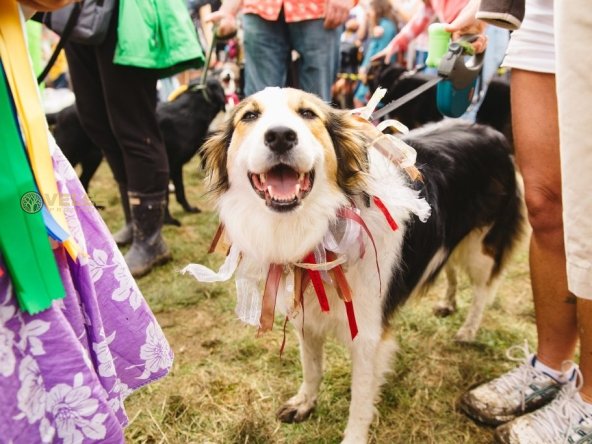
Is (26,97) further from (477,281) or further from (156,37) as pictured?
(477,281)

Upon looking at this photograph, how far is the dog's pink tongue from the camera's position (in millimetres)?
1310

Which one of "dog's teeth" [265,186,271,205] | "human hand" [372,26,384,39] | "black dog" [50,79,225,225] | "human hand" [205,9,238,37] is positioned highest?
"human hand" [205,9,238,37]

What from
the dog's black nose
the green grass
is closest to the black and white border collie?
the dog's black nose

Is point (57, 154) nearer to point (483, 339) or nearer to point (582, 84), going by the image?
point (582, 84)

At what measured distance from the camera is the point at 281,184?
1.33 metres

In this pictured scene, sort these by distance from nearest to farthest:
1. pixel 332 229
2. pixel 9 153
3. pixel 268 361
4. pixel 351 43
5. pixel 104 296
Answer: pixel 9 153, pixel 104 296, pixel 332 229, pixel 268 361, pixel 351 43

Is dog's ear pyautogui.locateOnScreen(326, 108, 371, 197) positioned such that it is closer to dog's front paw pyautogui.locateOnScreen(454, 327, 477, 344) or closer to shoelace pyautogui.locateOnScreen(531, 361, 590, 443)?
shoelace pyautogui.locateOnScreen(531, 361, 590, 443)

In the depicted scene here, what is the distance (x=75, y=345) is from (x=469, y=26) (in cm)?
174

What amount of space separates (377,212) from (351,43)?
6099mm

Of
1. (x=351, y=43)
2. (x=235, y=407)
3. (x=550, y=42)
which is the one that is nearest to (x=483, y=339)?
(x=235, y=407)

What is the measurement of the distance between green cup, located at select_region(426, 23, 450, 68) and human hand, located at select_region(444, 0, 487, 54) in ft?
0.13

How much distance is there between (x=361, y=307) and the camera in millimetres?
1416

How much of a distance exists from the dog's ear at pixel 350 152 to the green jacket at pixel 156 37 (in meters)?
1.07

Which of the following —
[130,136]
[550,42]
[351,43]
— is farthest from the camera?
[351,43]
